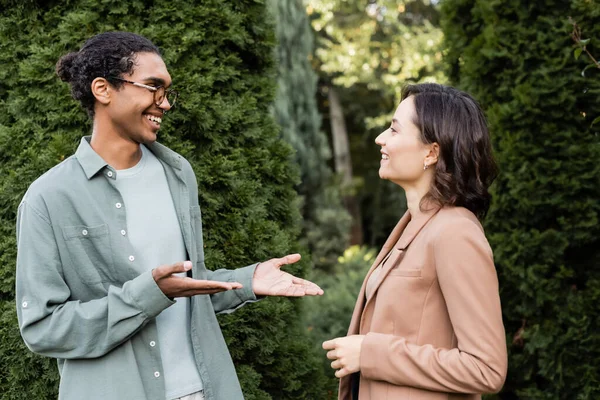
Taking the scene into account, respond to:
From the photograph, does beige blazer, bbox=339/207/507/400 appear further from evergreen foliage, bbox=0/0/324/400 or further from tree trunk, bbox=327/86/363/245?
tree trunk, bbox=327/86/363/245

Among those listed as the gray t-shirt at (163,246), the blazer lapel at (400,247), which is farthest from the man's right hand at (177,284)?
the blazer lapel at (400,247)

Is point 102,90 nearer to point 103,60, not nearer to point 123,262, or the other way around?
point 103,60

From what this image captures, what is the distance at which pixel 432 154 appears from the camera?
248cm

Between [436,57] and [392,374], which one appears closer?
[392,374]

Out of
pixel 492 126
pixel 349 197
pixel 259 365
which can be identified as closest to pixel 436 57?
pixel 349 197

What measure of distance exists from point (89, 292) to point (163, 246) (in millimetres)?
292

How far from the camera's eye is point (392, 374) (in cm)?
230

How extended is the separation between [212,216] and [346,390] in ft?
4.51

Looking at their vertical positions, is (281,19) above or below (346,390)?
above

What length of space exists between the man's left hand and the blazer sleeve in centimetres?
45

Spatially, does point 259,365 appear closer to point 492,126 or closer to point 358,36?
point 492,126

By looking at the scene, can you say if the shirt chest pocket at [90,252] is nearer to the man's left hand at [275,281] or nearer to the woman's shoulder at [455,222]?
the man's left hand at [275,281]

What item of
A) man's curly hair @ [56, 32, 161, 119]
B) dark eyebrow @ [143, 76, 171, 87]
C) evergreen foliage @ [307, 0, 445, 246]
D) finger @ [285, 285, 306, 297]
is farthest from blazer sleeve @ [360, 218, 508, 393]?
evergreen foliage @ [307, 0, 445, 246]

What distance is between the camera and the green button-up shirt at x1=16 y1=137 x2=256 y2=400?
227 centimetres
